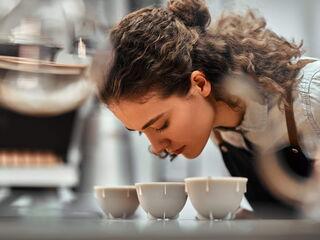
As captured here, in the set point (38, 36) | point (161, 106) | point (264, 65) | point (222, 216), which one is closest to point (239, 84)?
point (264, 65)

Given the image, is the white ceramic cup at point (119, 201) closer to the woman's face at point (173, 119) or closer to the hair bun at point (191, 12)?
the woman's face at point (173, 119)

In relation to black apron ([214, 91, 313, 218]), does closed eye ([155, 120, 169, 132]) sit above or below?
above

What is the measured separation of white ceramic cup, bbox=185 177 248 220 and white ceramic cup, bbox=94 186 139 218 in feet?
0.32

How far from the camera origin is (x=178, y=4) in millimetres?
866

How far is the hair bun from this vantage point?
2.83 feet

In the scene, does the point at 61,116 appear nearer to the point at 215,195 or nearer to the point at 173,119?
the point at 173,119

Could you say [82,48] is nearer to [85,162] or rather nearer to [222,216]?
[85,162]

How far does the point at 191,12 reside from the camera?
877mm

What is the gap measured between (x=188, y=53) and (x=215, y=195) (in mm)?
247

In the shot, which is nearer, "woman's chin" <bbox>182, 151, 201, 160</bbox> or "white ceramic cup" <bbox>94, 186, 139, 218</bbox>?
"white ceramic cup" <bbox>94, 186, 139, 218</bbox>

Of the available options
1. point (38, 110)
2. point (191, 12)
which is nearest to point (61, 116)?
point (38, 110)

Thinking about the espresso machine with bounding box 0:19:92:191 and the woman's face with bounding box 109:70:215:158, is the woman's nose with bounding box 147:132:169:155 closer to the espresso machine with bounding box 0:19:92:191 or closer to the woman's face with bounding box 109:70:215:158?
the woman's face with bounding box 109:70:215:158

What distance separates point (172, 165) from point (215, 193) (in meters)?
0.19

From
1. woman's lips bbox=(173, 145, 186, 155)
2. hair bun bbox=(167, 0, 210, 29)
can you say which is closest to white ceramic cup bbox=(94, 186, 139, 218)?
woman's lips bbox=(173, 145, 186, 155)
